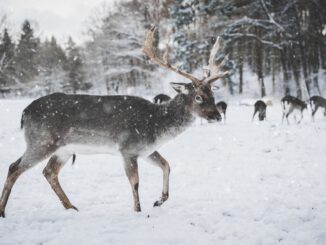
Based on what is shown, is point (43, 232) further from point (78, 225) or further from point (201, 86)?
point (201, 86)

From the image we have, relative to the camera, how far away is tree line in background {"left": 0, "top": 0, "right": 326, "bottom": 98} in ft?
82.6

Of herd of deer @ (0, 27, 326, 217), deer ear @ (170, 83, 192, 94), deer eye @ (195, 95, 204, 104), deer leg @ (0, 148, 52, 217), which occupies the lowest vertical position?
deer leg @ (0, 148, 52, 217)

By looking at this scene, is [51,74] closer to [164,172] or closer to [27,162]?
[27,162]

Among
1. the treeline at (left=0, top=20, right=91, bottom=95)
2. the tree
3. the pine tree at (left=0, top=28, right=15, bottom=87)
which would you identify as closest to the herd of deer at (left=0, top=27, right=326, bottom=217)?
the pine tree at (left=0, top=28, right=15, bottom=87)

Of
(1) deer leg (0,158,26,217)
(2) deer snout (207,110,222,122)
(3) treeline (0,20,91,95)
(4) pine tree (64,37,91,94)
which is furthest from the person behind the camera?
(4) pine tree (64,37,91,94)

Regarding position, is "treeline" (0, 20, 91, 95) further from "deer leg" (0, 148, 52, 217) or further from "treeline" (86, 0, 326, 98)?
"deer leg" (0, 148, 52, 217)

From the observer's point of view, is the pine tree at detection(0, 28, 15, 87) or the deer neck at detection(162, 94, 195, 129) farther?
the pine tree at detection(0, 28, 15, 87)

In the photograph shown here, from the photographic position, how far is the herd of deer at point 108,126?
4.95 meters

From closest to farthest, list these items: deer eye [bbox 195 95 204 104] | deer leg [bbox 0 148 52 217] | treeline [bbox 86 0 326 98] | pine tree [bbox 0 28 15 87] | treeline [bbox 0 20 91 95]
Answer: deer leg [bbox 0 148 52 217], deer eye [bbox 195 95 204 104], treeline [bbox 86 0 326 98], pine tree [bbox 0 28 15 87], treeline [bbox 0 20 91 95]

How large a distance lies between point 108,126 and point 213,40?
78.5ft

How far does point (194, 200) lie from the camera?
5.55 m

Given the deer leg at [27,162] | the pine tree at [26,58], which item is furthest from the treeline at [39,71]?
the deer leg at [27,162]

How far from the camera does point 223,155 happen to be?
30.5 ft

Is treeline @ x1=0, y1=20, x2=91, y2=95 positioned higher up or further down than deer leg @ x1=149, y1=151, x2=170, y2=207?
higher up
